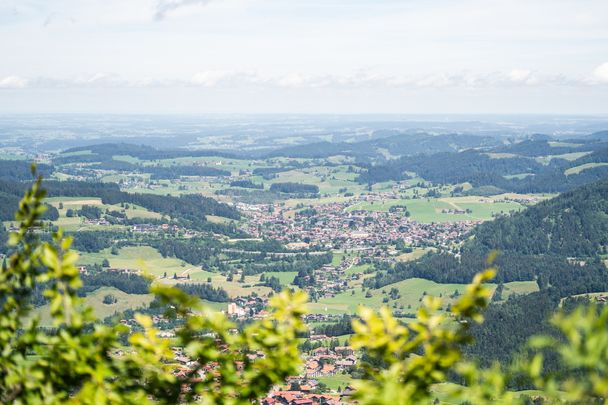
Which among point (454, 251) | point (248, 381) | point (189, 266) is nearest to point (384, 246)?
point (454, 251)

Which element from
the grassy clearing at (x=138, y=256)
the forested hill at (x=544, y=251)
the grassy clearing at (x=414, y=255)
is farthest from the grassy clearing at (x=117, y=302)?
the grassy clearing at (x=414, y=255)

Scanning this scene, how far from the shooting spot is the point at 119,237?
18612 cm

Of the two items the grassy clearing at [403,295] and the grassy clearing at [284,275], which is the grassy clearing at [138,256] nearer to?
the grassy clearing at [284,275]

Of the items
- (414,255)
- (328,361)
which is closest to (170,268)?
(414,255)

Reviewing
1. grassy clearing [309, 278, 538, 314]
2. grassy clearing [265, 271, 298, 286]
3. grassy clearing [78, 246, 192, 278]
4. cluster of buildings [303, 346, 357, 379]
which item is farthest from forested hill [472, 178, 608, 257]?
cluster of buildings [303, 346, 357, 379]

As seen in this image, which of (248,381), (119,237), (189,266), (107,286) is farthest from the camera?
(119,237)

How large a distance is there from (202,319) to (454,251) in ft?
573

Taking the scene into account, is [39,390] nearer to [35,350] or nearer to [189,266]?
[35,350]

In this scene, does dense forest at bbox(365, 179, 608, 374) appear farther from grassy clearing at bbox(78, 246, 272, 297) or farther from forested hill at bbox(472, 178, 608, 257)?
grassy clearing at bbox(78, 246, 272, 297)

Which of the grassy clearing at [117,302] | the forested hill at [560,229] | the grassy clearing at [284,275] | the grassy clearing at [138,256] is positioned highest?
the forested hill at [560,229]

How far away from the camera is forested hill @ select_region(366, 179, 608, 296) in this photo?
148 metres

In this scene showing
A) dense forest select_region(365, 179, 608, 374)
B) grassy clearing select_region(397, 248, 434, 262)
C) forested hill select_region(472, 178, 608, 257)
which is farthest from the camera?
forested hill select_region(472, 178, 608, 257)

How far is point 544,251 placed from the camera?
182 m

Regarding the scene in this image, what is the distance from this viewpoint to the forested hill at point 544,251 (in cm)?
14825
